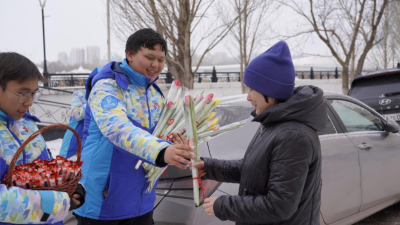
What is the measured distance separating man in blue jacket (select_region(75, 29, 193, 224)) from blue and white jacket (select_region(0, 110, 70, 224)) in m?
0.41

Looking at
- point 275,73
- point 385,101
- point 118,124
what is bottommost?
point 385,101

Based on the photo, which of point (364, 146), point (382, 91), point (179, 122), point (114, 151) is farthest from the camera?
point (382, 91)

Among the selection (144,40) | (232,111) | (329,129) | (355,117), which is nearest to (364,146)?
(355,117)

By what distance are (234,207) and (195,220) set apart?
0.82 metres

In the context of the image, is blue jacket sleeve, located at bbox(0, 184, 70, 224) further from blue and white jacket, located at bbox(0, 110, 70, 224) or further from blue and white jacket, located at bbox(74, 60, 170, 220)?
blue and white jacket, located at bbox(74, 60, 170, 220)

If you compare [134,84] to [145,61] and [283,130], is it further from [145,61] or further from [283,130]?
[283,130]

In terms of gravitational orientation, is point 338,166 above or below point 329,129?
below

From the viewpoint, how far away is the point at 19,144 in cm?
163

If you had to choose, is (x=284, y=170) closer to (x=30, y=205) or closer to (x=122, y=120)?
(x=122, y=120)

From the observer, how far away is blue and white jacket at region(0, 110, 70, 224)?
1396 millimetres

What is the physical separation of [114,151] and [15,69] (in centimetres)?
68

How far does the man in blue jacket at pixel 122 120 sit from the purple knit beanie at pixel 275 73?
0.62 meters

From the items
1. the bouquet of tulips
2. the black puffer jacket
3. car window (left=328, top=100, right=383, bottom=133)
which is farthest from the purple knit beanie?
car window (left=328, top=100, right=383, bottom=133)

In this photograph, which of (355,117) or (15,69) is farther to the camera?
(355,117)
